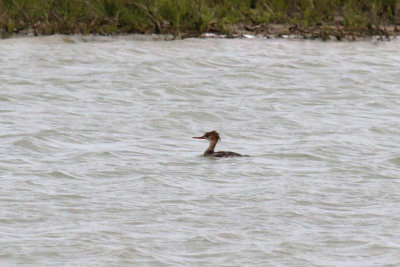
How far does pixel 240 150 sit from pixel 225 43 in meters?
9.74

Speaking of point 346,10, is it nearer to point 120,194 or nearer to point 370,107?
point 370,107

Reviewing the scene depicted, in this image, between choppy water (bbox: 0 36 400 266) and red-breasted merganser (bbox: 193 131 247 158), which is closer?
choppy water (bbox: 0 36 400 266)

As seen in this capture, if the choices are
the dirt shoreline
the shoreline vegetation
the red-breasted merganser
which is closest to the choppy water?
the red-breasted merganser

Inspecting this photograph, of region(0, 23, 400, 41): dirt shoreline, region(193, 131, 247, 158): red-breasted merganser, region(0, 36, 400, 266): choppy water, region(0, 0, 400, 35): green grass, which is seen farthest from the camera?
region(0, 23, 400, 41): dirt shoreline

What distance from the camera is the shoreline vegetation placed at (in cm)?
2394

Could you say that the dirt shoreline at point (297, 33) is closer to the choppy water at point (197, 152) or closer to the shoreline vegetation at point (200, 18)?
the shoreline vegetation at point (200, 18)

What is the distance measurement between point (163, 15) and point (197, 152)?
1055cm

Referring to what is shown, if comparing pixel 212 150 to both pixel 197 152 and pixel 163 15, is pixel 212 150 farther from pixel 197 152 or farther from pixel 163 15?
pixel 163 15

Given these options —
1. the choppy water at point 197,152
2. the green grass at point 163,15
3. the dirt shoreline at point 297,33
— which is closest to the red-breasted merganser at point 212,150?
the choppy water at point 197,152

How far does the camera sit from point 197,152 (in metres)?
14.3

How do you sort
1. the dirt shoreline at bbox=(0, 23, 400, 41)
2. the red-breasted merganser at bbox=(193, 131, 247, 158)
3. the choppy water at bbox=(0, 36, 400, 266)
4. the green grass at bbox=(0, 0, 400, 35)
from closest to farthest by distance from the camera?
the choppy water at bbox=(0, 36, 400, 266) → the red-breasted merganser at bbox=(193, 131, 247, 158) → the green grass at bbox=(0, 0, 400, 35) → the dirt shoreline at bbox=(0, 23, 400, 41)

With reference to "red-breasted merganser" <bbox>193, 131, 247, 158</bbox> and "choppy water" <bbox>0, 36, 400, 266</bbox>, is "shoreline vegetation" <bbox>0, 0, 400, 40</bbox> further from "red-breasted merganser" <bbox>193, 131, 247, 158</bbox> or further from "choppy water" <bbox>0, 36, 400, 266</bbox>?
"red-breasted merganser" <bbox>193, 131, 247, 158</bbox>

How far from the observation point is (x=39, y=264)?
871cm

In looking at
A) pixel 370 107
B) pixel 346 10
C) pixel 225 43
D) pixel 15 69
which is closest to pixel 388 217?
pixel 370 107
